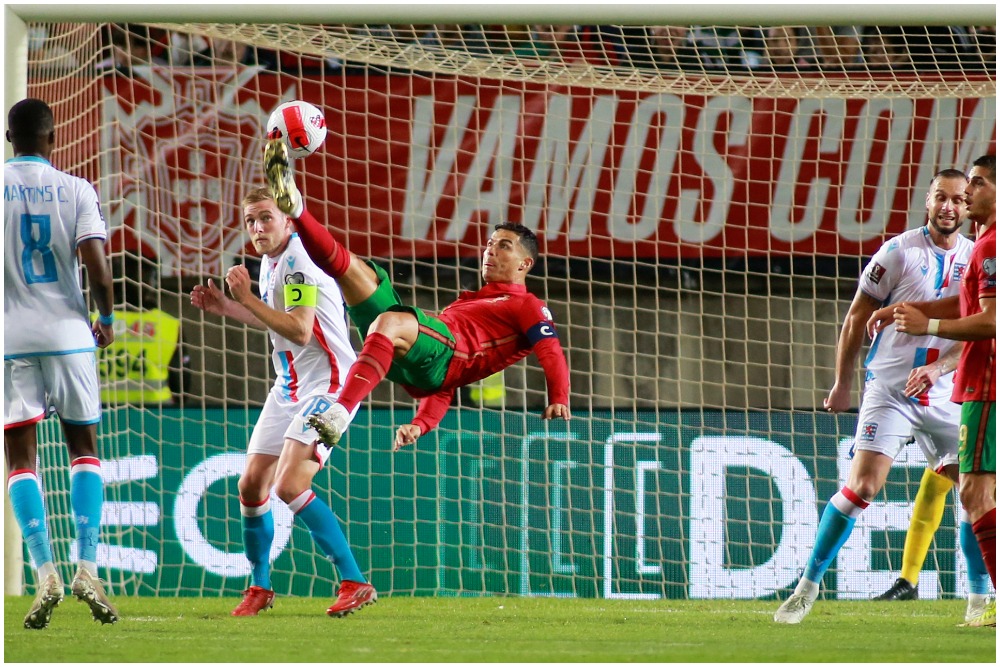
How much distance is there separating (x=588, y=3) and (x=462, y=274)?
3.06m

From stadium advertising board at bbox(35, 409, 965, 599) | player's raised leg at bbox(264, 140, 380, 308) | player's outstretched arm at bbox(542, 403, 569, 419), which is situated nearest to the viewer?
player's raised leg at bbox(264, 140, 380, 308)

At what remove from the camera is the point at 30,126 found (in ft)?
13.4

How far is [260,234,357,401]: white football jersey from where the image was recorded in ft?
15.5

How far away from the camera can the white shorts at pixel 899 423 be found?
15.3ft

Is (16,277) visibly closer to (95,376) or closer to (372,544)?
(95,376)

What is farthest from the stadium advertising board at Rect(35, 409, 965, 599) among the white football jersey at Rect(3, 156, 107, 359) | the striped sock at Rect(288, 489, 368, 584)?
the white football jersey at Rect(3, 156, 107, 359)

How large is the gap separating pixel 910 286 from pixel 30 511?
317 centimetres

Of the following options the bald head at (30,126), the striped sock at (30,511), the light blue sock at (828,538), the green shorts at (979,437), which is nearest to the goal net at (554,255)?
the light blue sock at (828,538)

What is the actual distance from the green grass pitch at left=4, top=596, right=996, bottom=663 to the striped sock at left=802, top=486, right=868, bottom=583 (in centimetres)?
21

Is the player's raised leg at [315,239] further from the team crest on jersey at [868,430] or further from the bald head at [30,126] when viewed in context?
the team crest on jersey at [868,430]

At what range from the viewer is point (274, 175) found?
154 inches

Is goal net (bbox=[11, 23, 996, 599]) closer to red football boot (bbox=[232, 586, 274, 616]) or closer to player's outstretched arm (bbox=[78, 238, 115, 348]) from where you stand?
red football boot (bbox=[232, 586, 274, 616])

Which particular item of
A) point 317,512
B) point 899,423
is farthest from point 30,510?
point 899,423

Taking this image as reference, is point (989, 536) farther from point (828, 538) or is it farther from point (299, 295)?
point (299, 295)
